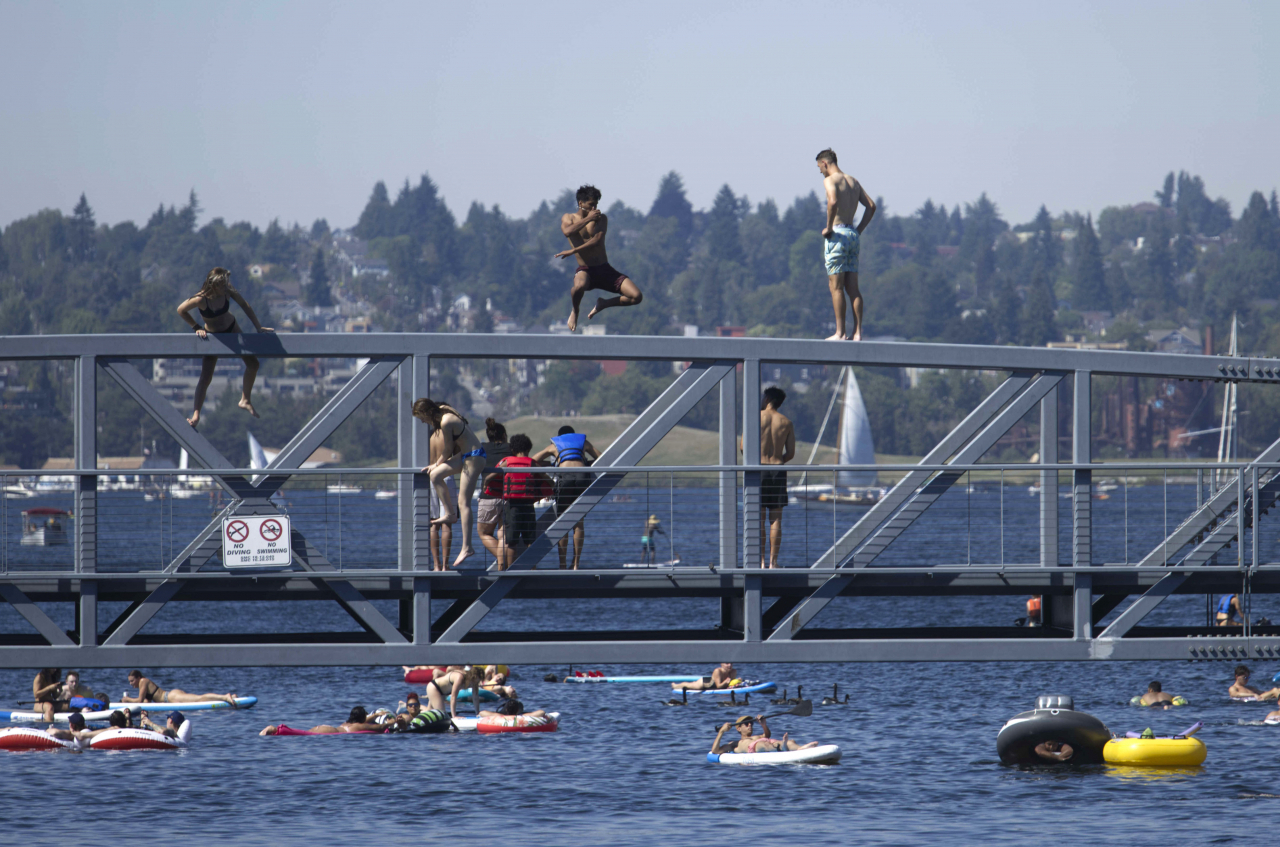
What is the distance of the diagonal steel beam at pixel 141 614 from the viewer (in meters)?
14.8

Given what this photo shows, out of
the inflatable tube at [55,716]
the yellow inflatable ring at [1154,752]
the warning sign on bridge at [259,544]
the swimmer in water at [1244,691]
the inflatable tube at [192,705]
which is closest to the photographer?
the warning sign on bridge at [259,544]

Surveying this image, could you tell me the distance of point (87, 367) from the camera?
1473 centimetres

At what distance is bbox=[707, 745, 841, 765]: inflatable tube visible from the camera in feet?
134

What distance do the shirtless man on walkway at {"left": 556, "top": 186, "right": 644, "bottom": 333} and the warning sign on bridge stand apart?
142 inches

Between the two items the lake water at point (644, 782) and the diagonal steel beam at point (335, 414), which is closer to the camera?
the diagonal steel beam at point (335, 414)

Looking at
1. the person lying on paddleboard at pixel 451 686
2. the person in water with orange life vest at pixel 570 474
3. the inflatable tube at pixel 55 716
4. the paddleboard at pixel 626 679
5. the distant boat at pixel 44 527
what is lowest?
the paddleboard at pixel 626 679

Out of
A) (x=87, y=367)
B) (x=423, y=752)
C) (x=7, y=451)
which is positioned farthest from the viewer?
(x=7, y=451)

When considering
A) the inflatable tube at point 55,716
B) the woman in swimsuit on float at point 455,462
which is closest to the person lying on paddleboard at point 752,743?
the inflatable tube at point 55,716

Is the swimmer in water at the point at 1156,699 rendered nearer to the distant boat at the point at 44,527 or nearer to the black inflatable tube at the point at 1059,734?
the black inflatable tube at the point at 1059,734

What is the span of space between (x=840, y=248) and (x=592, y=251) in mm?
2449

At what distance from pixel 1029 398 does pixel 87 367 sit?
327 inches

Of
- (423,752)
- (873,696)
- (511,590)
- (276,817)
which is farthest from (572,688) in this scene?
(511,590)

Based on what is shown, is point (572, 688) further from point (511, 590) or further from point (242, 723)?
point (511, 590)

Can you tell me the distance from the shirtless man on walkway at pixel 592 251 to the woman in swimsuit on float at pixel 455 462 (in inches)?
69.8
